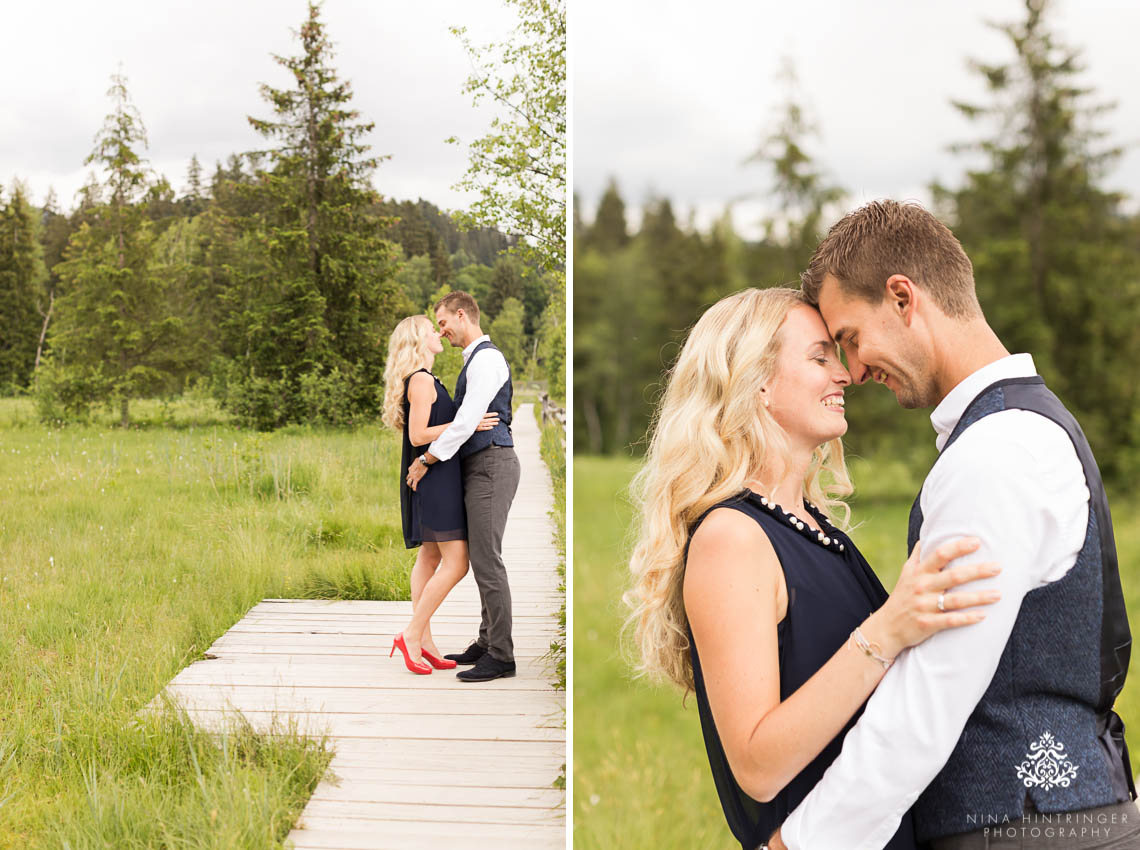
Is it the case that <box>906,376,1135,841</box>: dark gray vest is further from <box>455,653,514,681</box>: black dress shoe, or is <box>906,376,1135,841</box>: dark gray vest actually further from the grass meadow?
<box>455,653,514,681</box>: black dress shoe

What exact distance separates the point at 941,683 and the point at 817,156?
14469mm

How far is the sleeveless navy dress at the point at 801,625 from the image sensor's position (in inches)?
57.2

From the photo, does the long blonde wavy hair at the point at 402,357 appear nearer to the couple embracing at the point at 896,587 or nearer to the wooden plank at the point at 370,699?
the wooden plank at the point at 370,699

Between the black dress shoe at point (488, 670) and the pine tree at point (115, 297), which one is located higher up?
the pine tree at point (115, 297)

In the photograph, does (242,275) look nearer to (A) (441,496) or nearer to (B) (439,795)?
(A) (441,496)

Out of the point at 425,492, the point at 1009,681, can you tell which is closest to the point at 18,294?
the point at 425,492

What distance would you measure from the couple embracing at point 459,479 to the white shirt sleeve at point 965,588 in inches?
76.4

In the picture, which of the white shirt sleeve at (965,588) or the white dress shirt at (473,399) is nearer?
the white shirt sleeve at (965,588)

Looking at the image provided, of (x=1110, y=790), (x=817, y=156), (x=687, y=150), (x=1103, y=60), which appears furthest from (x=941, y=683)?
(x=687, y=150)

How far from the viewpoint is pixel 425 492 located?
324 centimetres

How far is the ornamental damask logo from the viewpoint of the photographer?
1308mm

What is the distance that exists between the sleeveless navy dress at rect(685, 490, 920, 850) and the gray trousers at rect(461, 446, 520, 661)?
163cm

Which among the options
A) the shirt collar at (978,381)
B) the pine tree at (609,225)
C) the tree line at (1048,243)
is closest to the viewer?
the shirt collar at (978,381)

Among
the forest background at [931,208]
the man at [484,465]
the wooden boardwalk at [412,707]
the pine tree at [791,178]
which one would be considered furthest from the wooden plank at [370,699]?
the pine tree at [791,178]
